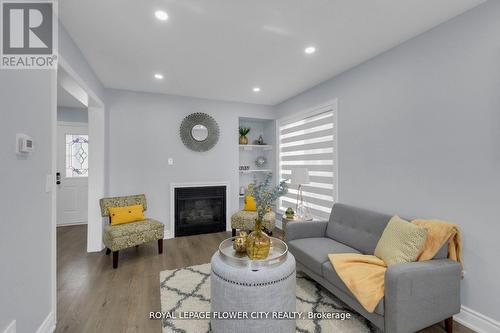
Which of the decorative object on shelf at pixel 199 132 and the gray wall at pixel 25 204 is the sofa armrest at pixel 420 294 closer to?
the gray wall at pixel 25 204

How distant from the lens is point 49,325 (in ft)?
5.78

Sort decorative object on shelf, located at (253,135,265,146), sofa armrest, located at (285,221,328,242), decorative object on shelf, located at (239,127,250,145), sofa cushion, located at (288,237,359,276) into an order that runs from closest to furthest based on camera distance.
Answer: sofa cushion, located at (288,237,359,276) → sofa armrest, located at (285,221,328,242) → decorative object on shelf, located at (239,127,250,145) → decorative object on shelf, located at (253,135,265,146)

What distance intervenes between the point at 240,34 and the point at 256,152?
311 cm

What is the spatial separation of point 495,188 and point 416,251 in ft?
2.45

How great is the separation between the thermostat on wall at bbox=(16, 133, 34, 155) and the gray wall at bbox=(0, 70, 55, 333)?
0.10ft

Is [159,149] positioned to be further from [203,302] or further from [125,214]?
[203,302]

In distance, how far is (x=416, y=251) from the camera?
5.93 feet

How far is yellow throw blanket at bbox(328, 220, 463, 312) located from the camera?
1.67 meters

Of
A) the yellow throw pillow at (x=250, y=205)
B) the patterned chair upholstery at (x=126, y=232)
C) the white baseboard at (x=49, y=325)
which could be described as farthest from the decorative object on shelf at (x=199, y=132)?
the white baseboard at (x=49, y=325)

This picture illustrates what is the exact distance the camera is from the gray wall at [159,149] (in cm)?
377

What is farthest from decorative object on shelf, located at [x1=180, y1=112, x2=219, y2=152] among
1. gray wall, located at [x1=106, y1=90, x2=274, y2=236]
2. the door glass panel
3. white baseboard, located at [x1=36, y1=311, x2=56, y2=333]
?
white baseboard, located at [x1=36, y1=311, x2=56, y2=333]

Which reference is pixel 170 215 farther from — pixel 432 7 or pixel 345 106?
pixel 432 7

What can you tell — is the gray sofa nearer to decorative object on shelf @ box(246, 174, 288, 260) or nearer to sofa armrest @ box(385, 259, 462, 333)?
sofa armrest @ box(385, 259, 462, 333)

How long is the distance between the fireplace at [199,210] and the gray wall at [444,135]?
2.50m
